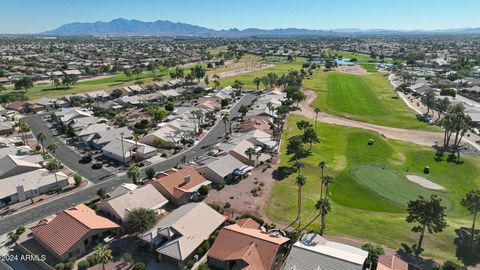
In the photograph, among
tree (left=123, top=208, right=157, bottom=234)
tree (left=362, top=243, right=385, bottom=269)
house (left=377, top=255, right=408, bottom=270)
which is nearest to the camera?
house (left=377, top=255, right=408, bottom=270)

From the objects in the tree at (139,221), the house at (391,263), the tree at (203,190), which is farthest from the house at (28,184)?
the house at (391,263)

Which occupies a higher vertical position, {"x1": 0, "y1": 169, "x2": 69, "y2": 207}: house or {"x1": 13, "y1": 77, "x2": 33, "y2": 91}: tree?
{"x1": 13, "y1": 77, "x2": 33, "y2": 91}: tree

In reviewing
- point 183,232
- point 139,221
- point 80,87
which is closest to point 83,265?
point 139,221

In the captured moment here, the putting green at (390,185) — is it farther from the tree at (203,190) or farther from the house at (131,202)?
the house at (131,202)

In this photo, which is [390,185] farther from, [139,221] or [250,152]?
[139,221]

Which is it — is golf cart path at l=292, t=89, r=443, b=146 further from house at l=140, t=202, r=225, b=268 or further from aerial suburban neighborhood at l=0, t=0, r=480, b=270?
house at l=140, t=202, r=225, b=268

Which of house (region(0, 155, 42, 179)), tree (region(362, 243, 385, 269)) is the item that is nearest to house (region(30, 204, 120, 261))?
house (region(0, 155, 42, 179))
